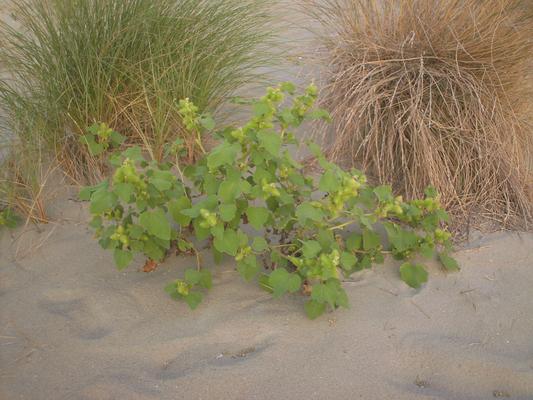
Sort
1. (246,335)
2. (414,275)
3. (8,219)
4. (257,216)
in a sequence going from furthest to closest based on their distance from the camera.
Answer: (8,219) < (414,275) < (246,335) < (257,216)

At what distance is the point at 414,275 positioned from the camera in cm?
197

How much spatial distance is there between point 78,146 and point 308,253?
4.18 ft

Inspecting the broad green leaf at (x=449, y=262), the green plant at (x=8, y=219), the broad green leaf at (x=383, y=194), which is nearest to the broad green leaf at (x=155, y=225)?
the broad green leaf at (x=383, y=194)

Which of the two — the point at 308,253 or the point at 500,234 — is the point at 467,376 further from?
the point at 500,234

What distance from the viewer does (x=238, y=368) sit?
1.68m

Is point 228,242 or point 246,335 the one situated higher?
point 228,242

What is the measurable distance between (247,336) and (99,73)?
1297 millimetres

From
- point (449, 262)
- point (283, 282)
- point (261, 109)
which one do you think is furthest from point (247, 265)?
point (449, 262)

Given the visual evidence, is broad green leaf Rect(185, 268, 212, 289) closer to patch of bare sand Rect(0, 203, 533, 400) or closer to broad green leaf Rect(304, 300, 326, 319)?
patch of bare sand Rect(0, 203, 533, 400)

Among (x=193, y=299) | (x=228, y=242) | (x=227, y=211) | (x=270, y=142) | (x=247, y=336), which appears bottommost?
(x=247, y=336)

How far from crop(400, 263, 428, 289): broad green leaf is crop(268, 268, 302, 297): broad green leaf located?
436 millimetres

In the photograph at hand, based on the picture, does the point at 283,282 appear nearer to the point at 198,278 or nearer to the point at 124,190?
the point at 198,278

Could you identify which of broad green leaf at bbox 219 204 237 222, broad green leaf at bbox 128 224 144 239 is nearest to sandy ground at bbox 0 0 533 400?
broad green leaf at bbox 128 224 144 239

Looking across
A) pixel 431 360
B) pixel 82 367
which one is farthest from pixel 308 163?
pixel 82 367
